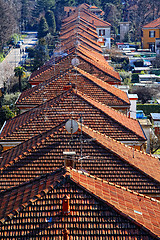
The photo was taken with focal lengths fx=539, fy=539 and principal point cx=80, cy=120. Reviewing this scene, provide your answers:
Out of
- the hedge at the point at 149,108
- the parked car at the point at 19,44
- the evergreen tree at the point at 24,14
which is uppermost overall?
the evergreen tree at the point at 24,14

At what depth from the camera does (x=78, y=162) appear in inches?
647

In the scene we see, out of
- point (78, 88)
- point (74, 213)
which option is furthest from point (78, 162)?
point (78, 88)

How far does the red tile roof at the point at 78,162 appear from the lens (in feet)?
53.5

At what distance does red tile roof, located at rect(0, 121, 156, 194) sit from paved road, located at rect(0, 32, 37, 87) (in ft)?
114

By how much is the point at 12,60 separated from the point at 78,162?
56.4 m

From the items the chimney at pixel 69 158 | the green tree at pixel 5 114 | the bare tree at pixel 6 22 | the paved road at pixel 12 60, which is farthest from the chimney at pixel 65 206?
the bare tree at pixel 6 22

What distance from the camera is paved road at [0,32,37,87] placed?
182 ft

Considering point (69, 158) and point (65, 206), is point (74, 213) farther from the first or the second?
point (69, 158)

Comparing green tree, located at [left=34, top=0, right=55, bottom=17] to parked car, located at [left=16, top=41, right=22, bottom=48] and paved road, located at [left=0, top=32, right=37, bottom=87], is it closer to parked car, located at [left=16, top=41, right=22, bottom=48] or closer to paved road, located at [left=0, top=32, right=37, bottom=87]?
paved road, located at [left=0, top=32, right=37, bottom=87]

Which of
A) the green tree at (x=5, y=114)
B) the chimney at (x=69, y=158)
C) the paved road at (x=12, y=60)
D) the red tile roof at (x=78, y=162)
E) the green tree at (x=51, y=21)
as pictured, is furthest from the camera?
the green tree at (x=51, y=21)

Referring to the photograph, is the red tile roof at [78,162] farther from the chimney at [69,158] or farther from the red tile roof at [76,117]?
the red tile roof at [76,117]

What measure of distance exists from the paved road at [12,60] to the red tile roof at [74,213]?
126 ft

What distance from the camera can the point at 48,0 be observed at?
9412 cm

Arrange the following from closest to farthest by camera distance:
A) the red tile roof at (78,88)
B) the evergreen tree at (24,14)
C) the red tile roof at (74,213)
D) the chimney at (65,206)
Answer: the red tile roof at (74,213) < the chimney at (65,206) < the red tile roof at (78,88) < the evergreen tree at (24,14)
